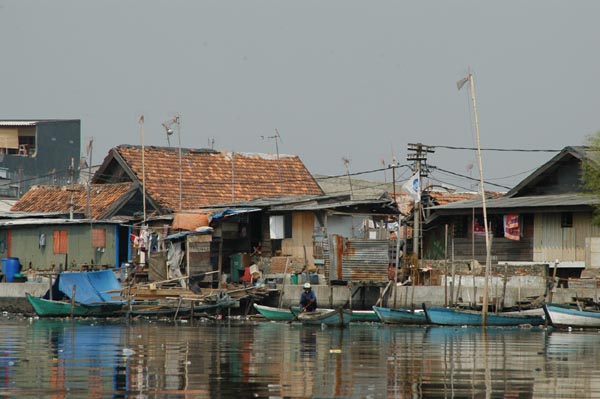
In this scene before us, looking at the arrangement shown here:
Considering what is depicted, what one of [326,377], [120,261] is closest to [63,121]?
[120,261]

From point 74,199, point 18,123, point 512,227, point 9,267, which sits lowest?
point 9,267

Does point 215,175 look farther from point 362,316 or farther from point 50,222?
point 362,316

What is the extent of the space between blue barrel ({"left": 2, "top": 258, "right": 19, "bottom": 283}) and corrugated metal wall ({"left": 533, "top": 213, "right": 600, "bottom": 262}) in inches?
806

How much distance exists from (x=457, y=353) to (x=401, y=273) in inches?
609

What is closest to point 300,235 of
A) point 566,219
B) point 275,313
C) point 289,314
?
point 275,313

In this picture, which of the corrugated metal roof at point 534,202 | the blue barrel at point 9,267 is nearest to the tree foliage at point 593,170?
the corrugated metal roof at point 534,202

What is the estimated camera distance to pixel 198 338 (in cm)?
2978

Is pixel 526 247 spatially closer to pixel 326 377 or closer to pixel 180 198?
pixel 180 198

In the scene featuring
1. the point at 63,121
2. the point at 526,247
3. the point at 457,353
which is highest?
Answer: the point at 63,121

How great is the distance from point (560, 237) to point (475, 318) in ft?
17.9

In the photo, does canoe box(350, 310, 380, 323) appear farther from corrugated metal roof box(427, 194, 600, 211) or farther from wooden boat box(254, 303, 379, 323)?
corrugated metal roof box(427, 194, 600, 211)

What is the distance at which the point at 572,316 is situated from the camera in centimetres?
3456

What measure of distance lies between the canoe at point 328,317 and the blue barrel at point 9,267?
16067 millimetres

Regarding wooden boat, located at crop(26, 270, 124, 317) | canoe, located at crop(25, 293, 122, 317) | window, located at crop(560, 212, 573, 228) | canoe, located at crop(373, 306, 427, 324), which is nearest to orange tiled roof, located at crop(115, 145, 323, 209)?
wooden boat, located at crop(26, 270, 124, 317)
